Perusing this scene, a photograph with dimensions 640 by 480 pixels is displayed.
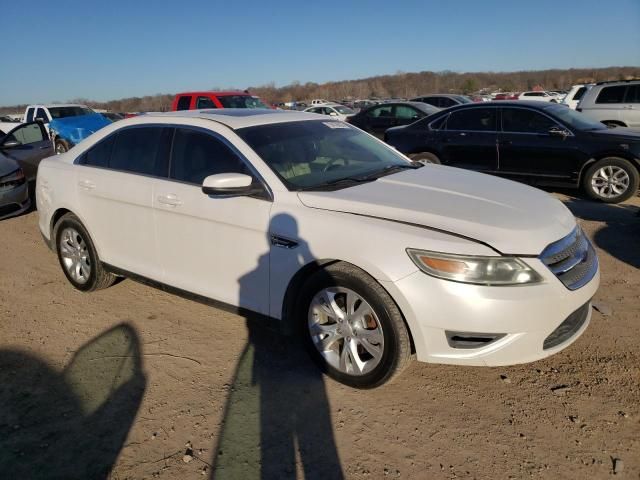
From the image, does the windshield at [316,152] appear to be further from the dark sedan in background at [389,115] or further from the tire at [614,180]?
the dark sedan in background at [389,115]

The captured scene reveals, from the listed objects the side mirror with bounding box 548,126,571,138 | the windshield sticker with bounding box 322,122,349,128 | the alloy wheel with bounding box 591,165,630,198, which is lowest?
the alloy wheel with bounding box 591,165,630,198

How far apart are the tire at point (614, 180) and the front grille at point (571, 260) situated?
15.8ft

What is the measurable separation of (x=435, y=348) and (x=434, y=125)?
654cm

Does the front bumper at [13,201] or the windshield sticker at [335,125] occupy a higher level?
the windshield sticker at [335,125]

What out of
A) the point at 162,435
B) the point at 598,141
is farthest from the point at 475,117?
the point at 162,435

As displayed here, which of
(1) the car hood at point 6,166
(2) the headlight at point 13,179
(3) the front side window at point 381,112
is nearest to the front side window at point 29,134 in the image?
(1) the car hood at point 6,166

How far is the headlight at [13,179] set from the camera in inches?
277

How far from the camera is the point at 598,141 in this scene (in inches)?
280

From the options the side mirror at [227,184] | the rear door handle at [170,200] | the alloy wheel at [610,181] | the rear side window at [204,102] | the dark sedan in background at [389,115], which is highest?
the rear side window at [204,102]

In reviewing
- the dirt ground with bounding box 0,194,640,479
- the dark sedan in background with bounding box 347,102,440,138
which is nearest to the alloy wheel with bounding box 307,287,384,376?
the dirt ground with bounding box 0,194,640,479

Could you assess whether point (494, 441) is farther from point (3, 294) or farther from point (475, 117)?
point (475, 117)

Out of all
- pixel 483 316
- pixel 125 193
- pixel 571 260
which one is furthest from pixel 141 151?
pixel 571 260

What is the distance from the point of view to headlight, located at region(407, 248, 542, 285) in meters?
2.54

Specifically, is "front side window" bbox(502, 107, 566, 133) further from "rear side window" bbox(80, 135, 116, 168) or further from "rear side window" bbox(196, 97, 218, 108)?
"rear side window" bbox(196, 97, 218, 108)
